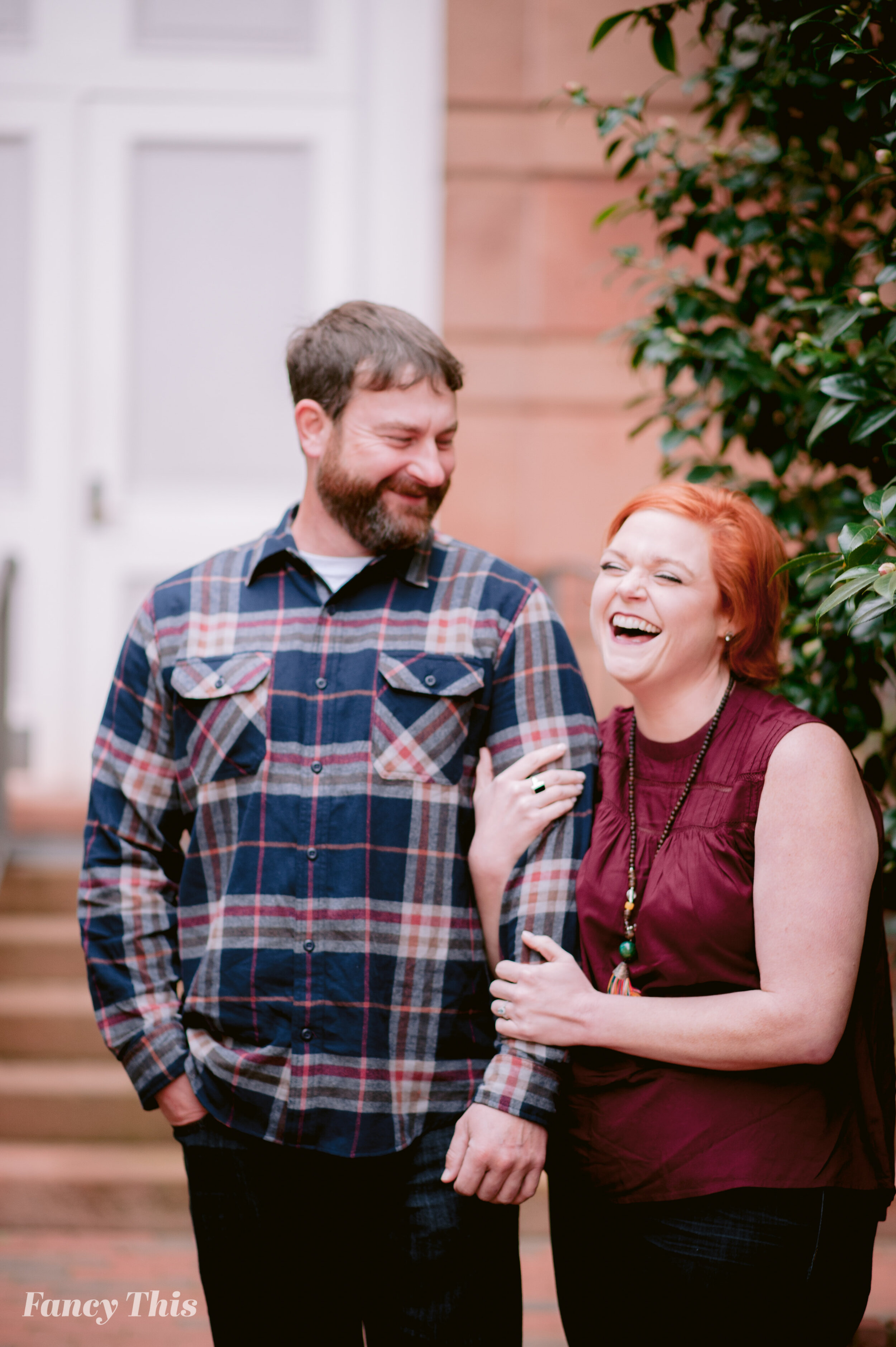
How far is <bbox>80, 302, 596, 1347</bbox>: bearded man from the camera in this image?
71.7 inches

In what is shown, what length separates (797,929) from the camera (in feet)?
5.06

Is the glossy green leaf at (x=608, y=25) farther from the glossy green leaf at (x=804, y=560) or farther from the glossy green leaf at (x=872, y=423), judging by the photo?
→ the glossy green leaf at (x=804, y=560)

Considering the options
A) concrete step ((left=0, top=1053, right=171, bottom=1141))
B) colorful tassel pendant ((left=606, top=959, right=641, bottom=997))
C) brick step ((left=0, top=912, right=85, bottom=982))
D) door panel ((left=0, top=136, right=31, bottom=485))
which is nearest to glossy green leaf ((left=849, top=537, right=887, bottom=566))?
colorful tassel pendant ((left=606, top=959, right=641, bottom=997))

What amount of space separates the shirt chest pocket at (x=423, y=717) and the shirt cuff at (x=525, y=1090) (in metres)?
0.45

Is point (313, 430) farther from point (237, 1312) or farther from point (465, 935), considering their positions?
point (237, 1312)

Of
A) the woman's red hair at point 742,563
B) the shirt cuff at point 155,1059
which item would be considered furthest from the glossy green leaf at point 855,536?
the shirt cuff at point 155,1059

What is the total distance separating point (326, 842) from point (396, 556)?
51 centimetres

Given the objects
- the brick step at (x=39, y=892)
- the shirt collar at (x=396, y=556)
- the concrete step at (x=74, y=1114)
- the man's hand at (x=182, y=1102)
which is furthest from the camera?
the brick step at (x=39, y=892)

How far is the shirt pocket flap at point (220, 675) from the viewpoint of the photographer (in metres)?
1.93

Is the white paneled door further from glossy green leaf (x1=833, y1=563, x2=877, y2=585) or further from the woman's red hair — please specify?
glossy green leaf (x1=833, y1=563, x2=877, y2=585)

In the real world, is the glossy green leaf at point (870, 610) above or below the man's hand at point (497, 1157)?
above

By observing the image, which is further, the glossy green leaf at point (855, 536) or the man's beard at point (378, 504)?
the man's beard at point (378, 504)

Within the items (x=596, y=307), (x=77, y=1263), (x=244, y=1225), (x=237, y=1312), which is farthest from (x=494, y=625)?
(x=596, y=307)

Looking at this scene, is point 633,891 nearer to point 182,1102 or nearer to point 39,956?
point 182,1102
